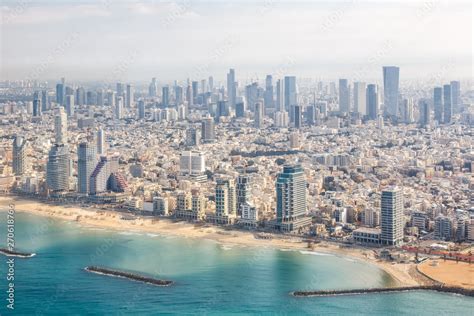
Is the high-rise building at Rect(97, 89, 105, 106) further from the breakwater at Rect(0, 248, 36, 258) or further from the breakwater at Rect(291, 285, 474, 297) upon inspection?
the breakwater at Rect(291, 285, 474, 297)

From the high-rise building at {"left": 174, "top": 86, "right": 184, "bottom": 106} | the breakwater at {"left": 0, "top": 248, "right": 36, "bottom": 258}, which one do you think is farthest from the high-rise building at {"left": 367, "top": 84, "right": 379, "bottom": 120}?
the breakwater at {"left": 0, "top": 248, "right": 36, "bottom": 258}

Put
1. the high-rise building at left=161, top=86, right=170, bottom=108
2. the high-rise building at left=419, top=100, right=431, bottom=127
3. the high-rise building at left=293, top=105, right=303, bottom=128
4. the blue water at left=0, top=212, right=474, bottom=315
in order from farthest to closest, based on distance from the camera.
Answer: the high-rise building at left=161, top=86, right=170, bottom=108
the high-rise building at left=293, top=105, right=303, bottom=128
the high-rise building at left=419, top=100, right=431, bottom=127
the blue water at left=0, top=212, right=474, bottom=315

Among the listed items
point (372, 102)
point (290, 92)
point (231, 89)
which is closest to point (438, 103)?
point (372, 102)

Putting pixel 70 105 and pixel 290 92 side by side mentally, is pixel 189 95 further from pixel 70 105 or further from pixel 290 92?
pixel 70 105

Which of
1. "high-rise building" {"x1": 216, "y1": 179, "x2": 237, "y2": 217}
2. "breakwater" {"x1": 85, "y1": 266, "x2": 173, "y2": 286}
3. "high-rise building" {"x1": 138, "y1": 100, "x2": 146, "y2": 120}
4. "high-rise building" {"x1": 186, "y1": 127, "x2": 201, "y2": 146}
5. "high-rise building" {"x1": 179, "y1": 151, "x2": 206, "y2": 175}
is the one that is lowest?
"breakwater" {"x1": 85, "y1": 266, "x2": 173, "y2": 286}

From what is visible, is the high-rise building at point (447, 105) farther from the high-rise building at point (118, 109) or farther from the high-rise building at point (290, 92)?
the high-rise building at point (118, 109)

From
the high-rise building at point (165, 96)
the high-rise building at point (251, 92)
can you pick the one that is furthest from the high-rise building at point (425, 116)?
the high-rise building at point (165, 96)

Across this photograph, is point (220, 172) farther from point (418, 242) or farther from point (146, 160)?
point (418, 242)

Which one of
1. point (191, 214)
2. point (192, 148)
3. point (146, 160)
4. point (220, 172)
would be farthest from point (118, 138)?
point (191, 214)
